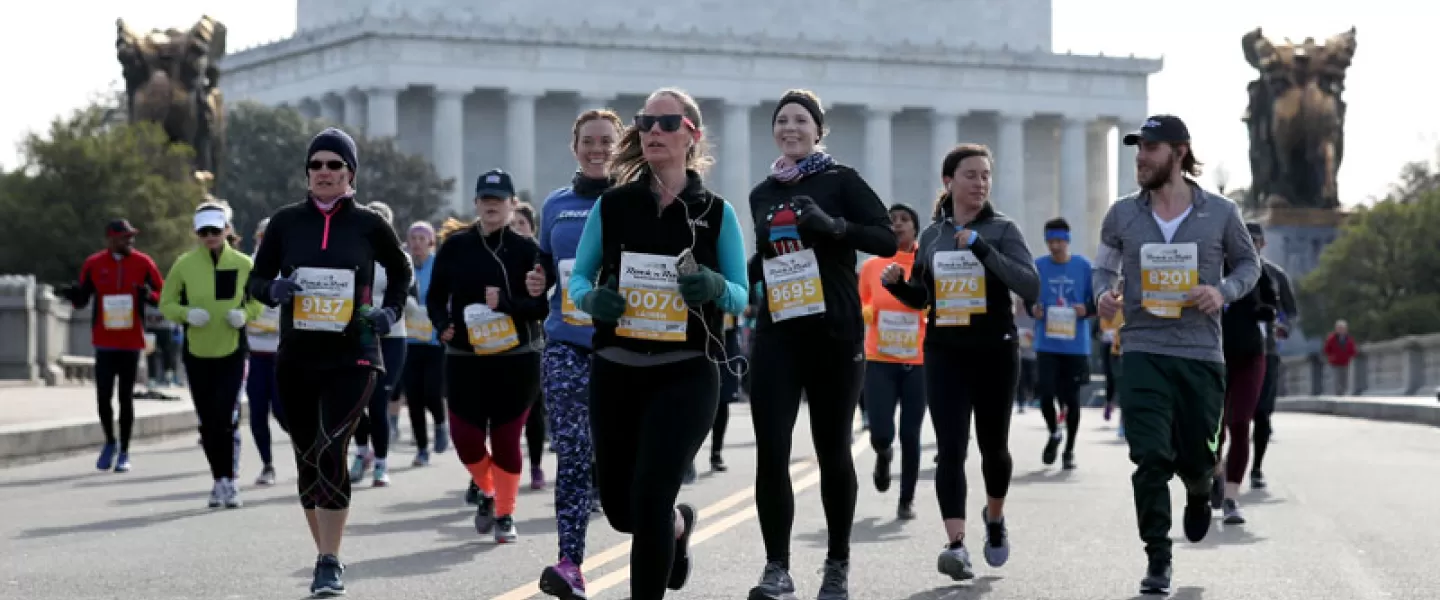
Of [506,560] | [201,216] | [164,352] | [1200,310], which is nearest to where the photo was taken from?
[1200,310]

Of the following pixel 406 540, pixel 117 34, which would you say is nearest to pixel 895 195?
pixel 117 34

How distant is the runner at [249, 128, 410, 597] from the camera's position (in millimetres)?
10859

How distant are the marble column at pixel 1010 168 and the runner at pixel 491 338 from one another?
114122mm

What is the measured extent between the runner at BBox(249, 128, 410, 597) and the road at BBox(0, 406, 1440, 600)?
386 mm

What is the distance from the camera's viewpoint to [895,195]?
132 m

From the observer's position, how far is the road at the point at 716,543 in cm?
1106

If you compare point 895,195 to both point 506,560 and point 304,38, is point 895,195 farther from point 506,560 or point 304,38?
point 506,560

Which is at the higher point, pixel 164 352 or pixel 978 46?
pixel 978 46

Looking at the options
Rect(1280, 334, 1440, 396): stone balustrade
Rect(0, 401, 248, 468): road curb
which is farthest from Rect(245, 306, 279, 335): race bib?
Rect(1280, 334, 1440, 396): stone balustrade

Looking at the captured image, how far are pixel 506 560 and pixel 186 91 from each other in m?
36.8

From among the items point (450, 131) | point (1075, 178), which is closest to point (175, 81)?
point (450, 131)

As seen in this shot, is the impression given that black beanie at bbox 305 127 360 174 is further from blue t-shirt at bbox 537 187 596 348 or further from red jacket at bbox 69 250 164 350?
red jacket at bbox 69 250 164 350

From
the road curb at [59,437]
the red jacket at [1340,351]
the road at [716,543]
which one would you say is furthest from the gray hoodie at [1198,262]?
the red jacket at [1340,351]

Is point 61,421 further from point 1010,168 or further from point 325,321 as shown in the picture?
point 1010,168
